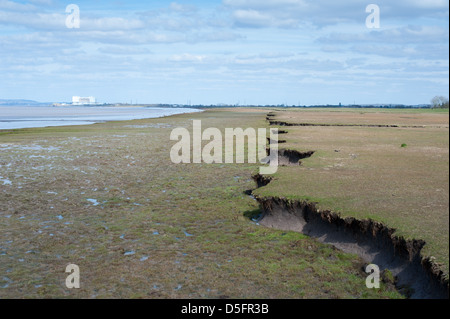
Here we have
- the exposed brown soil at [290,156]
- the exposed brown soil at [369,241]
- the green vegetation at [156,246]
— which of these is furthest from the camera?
the exposed brown soil at [290,156]

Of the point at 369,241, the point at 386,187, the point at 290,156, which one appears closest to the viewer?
the point at 369,241

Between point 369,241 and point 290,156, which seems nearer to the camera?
point 369,241

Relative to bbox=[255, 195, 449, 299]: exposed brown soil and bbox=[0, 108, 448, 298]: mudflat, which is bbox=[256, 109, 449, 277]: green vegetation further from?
bbox=[255, 195, 449, 299]: exposed brown soil

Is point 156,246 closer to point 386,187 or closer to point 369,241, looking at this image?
point 369,241

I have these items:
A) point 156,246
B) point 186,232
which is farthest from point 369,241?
point 156,246

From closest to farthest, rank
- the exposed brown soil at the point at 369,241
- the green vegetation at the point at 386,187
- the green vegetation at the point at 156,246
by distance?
the exposed brown soil at the point at 369,241, the green vegetation at the point at 156,246, the green vegetation at the point at 386,187

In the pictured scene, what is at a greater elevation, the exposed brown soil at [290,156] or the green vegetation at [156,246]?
the exposed brown soil at [290,156]

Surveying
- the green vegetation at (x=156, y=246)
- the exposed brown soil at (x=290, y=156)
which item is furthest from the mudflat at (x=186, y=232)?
the exposed brown soil at (x=290, y=156)

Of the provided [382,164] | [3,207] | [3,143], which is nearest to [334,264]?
[382,164]

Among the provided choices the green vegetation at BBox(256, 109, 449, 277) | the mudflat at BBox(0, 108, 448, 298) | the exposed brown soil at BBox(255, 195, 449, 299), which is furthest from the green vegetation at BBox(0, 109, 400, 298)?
the green vegetation at BBox(256, 109, 449, 277)

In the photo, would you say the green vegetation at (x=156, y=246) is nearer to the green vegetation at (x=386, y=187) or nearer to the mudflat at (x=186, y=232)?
the mudflat at (x=186, y=232)

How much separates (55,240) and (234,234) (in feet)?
16.1

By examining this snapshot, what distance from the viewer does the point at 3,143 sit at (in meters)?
40.1
